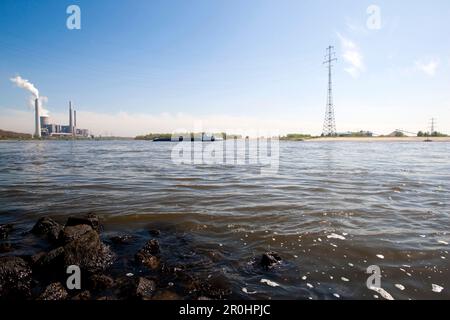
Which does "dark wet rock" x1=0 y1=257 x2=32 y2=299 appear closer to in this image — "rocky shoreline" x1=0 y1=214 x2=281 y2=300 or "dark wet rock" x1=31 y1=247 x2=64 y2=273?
"rocky shoreline" x1=0 y1=214 x2=281 y2=300

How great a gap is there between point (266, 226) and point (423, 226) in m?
4.07

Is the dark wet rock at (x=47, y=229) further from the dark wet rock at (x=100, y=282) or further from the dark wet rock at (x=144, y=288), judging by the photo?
the dark wet rock at (x=144, y=288)

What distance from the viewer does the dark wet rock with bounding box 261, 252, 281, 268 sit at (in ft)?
16.8

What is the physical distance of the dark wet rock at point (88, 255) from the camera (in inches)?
195

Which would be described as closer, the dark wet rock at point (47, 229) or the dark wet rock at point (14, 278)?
the dark wet rock at point (14, 278)

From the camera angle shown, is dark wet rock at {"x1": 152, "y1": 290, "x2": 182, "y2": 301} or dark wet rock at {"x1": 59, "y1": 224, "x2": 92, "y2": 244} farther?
dark wet rock at {"x1": 59, "y1": 224, "x2": 92, "y2": 244}

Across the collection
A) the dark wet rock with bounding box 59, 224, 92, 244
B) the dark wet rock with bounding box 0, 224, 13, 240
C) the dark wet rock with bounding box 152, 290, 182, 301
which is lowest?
the dark wet rock with bounding box 152, 290, 182, 301

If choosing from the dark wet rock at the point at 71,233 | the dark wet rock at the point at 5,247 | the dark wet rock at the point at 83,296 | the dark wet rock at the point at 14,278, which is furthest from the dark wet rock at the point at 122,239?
the dark wet rock at the point at 83,296

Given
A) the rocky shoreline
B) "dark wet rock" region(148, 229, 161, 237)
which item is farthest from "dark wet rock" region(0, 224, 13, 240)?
"dark wet rock" region(148, 229, 161, 237)

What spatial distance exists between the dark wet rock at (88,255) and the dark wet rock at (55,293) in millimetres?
685

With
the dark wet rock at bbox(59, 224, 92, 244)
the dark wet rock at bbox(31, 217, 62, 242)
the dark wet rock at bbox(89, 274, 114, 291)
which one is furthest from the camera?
the dark wet rock at bbox(31, 217, 62, 242)

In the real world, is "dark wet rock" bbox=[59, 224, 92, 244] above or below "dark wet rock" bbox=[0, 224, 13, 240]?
above
